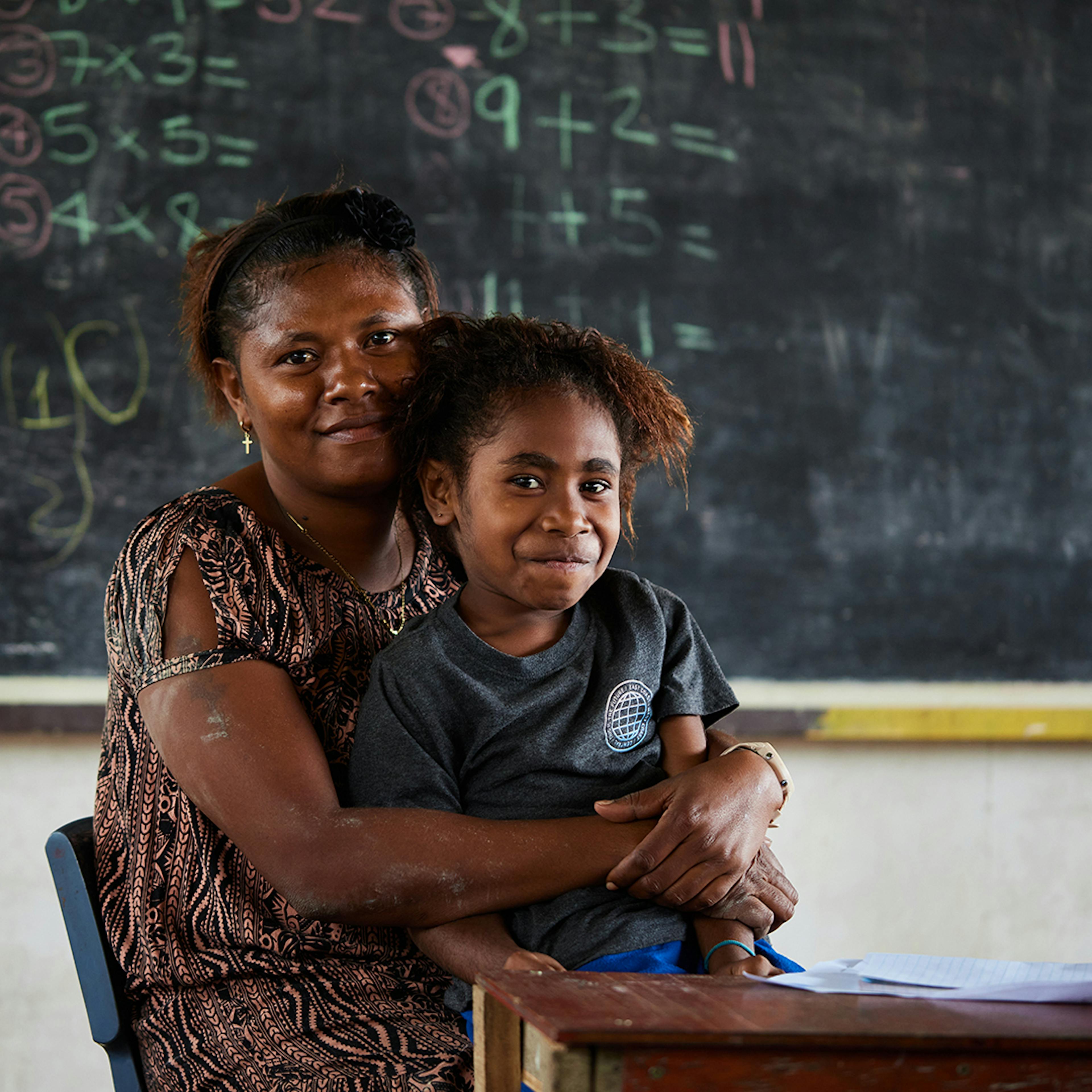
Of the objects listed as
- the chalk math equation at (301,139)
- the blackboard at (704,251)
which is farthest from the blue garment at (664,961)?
the chalk math equation at (301,139)

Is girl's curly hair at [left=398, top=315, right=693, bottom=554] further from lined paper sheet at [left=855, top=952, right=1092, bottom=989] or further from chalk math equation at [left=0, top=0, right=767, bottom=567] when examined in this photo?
chalk math equation at [left=0, top=0, right=767, bottom=567]

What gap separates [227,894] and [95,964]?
195mm

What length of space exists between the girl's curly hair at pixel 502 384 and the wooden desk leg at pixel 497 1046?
0.70m

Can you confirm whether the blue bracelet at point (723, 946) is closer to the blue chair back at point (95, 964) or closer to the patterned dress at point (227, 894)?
the patterned dress at point (227, 894)

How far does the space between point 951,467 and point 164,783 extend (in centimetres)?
217

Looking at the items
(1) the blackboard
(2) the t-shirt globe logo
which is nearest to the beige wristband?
(2) the t-shirt globe logo

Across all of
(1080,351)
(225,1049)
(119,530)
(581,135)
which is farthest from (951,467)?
(225,1049)

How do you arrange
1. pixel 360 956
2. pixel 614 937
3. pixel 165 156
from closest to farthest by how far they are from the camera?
pixel 614 937 < pixel 360 956 < pixel 165 156

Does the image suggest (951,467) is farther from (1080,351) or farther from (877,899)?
(877,899)

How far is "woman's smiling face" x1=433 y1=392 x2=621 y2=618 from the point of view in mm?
1427

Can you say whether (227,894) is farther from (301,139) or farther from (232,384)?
(301,139)

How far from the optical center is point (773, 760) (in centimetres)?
151

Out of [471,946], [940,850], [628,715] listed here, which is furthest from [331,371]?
[940,850]

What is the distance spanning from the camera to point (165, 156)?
2660 millimetres
